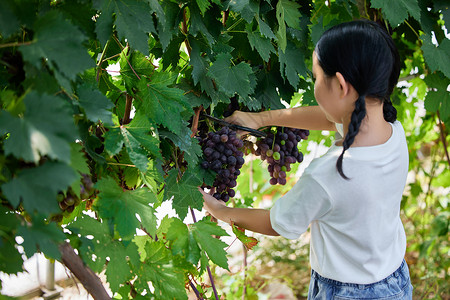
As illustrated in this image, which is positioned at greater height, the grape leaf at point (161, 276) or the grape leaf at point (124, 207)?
the grape leaf at point (124, 207)

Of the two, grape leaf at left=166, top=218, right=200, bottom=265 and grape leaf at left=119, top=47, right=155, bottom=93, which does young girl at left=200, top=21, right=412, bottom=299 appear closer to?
grape leaf at left=166, top=218, right=200, bottom=265

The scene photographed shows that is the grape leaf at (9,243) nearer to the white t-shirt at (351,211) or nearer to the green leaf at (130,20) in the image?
the green leaf at (130,20)

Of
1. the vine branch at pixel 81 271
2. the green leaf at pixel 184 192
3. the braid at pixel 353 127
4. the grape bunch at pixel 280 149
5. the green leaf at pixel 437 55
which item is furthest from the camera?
the green leaf at pixel 437 55

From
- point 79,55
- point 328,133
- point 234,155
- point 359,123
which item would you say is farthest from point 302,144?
point 79,55

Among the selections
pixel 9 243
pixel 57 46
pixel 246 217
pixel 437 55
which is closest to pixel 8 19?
pixel 57 46

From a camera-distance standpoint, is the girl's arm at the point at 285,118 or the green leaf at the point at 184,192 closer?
the green leaf at the point at 184,192

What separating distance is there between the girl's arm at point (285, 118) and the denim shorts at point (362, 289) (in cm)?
Result: 40

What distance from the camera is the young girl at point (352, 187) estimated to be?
982 millimetres

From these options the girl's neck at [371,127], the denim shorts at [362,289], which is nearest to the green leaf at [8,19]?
the girl's neck at [371,127]

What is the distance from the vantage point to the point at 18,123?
587mm

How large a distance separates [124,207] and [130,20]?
334 millimetres

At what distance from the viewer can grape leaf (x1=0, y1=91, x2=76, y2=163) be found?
575 mm

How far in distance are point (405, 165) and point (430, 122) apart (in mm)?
1314

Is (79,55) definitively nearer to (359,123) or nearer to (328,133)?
(359,123)
